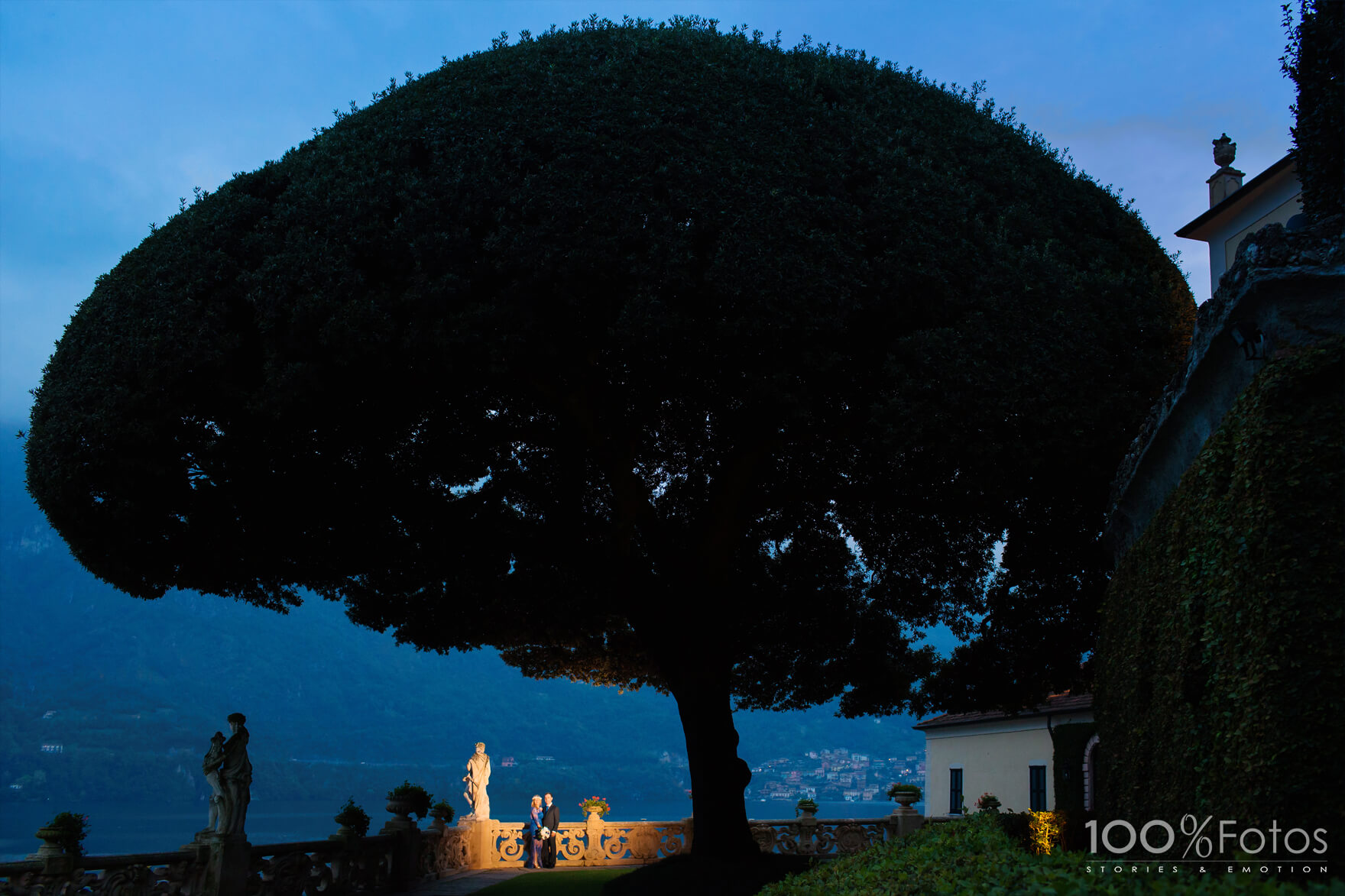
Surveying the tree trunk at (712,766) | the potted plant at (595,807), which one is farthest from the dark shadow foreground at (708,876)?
the potted plant at (595,807)

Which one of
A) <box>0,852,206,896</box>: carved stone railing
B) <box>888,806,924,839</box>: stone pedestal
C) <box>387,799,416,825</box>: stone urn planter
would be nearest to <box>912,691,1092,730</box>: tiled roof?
<box>888,806,924,839</box>: stone pedestal

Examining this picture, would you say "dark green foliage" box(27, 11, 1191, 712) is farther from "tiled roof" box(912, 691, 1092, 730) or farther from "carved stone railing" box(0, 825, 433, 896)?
"tiled roof" box(912, 691, 1092, 730)

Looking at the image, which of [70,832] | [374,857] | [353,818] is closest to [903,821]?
[374,857]

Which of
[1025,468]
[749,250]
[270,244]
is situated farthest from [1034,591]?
[270,244]

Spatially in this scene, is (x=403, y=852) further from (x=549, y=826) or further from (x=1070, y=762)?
(x=1070, y=762)

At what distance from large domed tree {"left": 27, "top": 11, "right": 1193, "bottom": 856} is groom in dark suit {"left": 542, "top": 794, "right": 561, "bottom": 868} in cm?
1031

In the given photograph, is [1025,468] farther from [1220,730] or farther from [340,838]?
[340,838]

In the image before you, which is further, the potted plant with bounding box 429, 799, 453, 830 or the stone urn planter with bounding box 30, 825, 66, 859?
the potted plant with bounding box 429, 799, 453, 830

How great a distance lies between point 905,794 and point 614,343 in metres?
17.3

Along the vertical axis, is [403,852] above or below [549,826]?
above

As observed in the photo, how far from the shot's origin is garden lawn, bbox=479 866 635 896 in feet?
67.5

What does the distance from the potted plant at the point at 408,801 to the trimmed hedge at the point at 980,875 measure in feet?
46.9

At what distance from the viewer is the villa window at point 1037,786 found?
1271 inches

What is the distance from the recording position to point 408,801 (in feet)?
73.8
